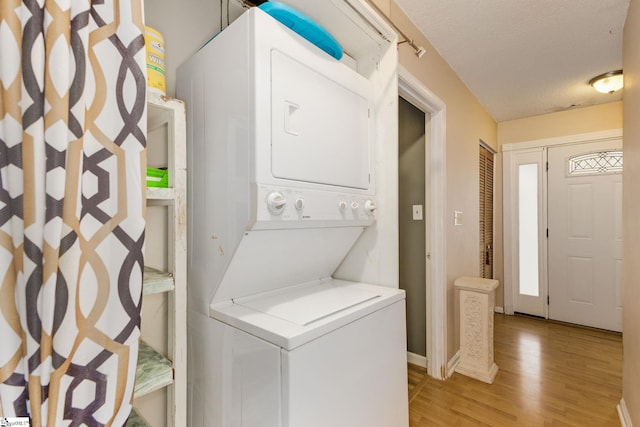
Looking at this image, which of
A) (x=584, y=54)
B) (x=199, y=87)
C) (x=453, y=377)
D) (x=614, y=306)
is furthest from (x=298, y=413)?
(x=614, y=306)

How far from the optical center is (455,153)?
2.75m

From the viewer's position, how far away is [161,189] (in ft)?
3.02

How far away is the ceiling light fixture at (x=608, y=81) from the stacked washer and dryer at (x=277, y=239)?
9.47ft

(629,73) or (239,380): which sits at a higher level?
(629,73)

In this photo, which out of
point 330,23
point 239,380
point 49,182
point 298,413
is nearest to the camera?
point 49,182

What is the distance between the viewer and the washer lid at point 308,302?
1.05 meters

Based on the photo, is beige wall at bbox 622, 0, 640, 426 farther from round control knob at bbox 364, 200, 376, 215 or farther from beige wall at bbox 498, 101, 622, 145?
beige wall at bbox 498, 101, 622, 145

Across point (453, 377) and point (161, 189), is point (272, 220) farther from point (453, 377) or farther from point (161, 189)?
point (453, 377)

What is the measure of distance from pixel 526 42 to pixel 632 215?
1453 millimetres

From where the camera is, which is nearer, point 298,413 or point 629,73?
point 298,413

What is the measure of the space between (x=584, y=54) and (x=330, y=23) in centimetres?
243

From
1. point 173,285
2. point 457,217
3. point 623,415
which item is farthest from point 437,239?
point 173,285

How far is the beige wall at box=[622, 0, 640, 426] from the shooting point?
1643 mm

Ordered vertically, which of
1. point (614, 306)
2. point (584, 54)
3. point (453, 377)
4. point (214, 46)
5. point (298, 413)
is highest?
point (584, 54)
